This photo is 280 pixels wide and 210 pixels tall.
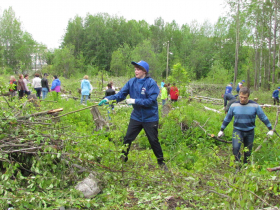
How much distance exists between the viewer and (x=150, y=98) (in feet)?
12.8

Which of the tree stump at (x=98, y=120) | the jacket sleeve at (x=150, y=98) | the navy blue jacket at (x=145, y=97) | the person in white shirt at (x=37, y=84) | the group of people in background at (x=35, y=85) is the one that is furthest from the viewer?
the person in white shirt at (x=37, y=84)

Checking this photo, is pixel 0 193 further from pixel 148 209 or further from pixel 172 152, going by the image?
pixel 172 152

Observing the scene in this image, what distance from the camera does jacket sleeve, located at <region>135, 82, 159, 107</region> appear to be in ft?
12.6

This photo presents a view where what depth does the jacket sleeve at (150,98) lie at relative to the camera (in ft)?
12.6

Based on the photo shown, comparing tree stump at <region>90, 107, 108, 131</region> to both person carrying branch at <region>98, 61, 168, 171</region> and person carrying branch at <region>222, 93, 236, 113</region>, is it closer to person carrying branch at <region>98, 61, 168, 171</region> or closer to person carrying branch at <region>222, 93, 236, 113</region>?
person carrying branch at <region>98, 61, 168, 171</region>

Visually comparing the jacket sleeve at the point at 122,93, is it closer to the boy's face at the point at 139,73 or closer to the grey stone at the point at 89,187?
the boy's face at the point at 139,73

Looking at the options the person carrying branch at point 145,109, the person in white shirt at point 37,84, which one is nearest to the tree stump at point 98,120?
the person carrying branch at point 145,109

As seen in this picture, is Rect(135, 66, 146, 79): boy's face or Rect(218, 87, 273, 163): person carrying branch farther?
Rect(218, 87, 273, 163): person carrying branch

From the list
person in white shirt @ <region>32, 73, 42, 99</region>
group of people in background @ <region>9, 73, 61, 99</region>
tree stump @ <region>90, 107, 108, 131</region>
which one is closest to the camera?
tree stump @ <region>90, 107, 108, 131</region>

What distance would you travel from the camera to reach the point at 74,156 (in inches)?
134

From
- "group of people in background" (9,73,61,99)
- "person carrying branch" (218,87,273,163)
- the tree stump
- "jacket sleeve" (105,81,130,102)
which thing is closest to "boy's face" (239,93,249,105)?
"person carrying branch" (218,87,273,163)

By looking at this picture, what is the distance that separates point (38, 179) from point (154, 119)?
1.92m

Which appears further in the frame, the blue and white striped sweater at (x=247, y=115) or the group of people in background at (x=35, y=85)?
the group of people in background at (x=35, y=85)

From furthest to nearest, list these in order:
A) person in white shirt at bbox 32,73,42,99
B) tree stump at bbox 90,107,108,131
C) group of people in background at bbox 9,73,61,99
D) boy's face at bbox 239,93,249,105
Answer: person in white shirt at bbox 32,73,42,99
group of people in background at bbox 9,73,61,99
tree stump at bbox 90,107,108,131
boy's face at bbox 239,93,249,105
